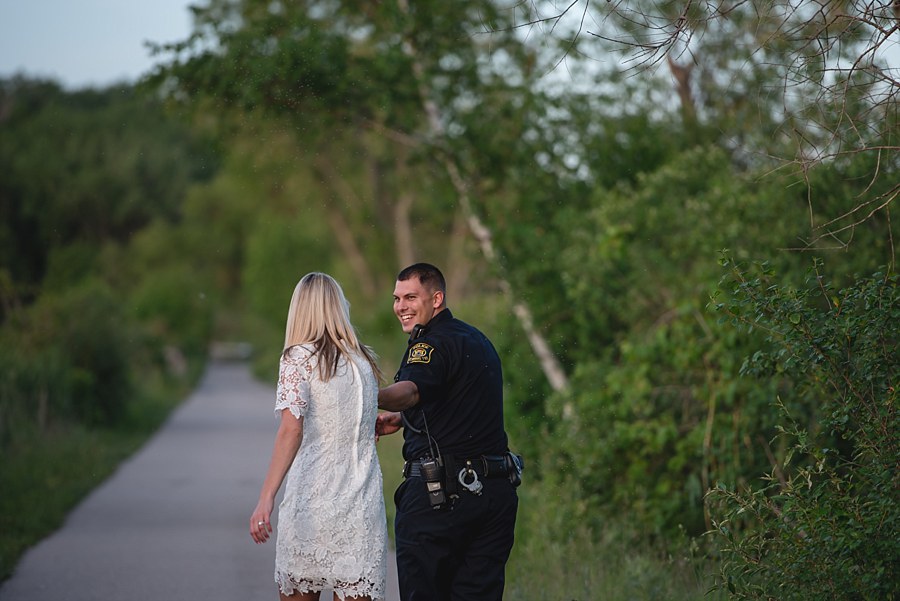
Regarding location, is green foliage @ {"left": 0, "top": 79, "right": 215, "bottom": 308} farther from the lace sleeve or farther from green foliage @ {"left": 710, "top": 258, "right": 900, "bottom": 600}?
green foliage @ {"left": 710, "top": 258, "right": 900, "bottom": 600}

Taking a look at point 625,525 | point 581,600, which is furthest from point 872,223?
point 581,600

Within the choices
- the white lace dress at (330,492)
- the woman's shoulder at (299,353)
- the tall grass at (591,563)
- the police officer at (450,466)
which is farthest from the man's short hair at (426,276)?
the tall grass at (591,563)

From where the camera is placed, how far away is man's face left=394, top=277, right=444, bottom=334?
589cm

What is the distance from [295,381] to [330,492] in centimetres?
56

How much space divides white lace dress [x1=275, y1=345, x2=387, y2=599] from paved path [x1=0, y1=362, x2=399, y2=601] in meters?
3.17

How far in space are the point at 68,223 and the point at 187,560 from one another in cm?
3757

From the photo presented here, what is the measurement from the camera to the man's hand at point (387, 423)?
5.93 m

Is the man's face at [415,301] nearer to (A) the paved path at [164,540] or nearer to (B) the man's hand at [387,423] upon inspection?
(B) the man's hand at [387,423]

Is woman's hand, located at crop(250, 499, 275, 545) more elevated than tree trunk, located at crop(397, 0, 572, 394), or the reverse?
tree trunk, located at crop(397, 0, 572, 394)

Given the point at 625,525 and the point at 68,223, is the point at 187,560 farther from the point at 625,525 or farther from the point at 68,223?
the point at 68,223

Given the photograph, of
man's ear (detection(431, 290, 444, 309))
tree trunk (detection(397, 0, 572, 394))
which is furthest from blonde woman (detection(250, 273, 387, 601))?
tree trunk (detection(397, 0, 572, 394))

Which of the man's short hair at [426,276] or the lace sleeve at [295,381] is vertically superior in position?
the man's short hair at [426,276]

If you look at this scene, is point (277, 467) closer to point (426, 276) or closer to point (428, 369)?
point (428, 369)

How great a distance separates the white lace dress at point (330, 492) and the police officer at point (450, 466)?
0.53 feet
